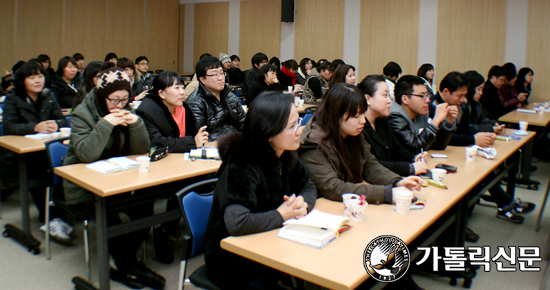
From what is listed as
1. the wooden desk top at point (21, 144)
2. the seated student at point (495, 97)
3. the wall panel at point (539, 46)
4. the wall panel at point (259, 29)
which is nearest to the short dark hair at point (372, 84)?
the wooden desk top at point (21, 144)

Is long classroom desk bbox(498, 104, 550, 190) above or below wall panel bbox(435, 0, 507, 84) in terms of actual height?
below

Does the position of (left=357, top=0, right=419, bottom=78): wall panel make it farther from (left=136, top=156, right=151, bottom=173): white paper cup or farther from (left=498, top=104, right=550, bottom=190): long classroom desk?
(left=136, top=156, right=151, bottom=173): white paper cup

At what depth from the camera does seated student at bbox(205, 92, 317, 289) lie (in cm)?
173

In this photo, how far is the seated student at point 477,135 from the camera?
12.2 ft

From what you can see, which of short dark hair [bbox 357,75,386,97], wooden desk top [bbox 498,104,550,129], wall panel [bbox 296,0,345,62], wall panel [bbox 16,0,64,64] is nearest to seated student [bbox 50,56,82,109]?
short dark hair [bbox 357,75,386,97]

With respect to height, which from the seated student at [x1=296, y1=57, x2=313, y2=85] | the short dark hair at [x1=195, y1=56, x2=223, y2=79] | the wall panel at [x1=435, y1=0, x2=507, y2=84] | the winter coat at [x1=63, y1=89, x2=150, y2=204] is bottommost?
the winter coat at [x1=63, y1=89, x2=150, y2=204]

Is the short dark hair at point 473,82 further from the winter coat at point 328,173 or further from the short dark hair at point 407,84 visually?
the winter coat at point 328,173

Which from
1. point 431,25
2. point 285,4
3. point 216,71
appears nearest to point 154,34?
point 285,4

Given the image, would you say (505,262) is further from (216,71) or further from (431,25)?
(431,25)

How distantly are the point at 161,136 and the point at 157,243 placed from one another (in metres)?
0.80

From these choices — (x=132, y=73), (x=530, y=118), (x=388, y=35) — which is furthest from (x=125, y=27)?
(x=530, y=118)

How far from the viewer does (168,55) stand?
13.0m

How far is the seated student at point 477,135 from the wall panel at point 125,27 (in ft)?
31.8

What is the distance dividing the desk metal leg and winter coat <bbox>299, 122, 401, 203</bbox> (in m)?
1.18
